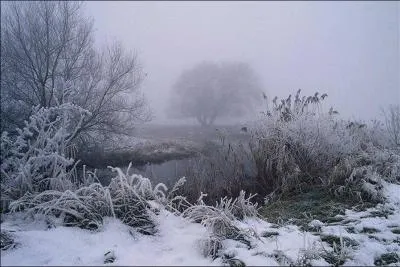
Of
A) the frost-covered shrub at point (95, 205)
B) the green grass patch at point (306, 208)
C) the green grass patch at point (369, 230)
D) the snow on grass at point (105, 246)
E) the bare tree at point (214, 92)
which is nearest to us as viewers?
the snow on grass at point (105, 246)

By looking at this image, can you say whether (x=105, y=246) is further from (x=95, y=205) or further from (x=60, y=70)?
(x=60, y=70)

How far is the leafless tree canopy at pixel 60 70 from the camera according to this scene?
12.9m

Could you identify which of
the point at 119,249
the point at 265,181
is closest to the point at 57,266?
the point at 119,249

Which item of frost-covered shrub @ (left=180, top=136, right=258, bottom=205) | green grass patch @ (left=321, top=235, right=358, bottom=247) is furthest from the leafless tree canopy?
green grass patch @ (left=321, top=235, right=358, bottom=247)

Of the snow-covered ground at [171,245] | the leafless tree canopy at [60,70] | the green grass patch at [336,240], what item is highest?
the leafless tree canopy at [60,70]

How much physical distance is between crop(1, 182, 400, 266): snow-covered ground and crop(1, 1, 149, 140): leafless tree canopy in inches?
377

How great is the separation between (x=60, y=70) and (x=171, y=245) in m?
12.5

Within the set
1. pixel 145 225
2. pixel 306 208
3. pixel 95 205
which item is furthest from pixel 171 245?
pixel 306 208

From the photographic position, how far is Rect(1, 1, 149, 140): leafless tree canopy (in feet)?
42.3

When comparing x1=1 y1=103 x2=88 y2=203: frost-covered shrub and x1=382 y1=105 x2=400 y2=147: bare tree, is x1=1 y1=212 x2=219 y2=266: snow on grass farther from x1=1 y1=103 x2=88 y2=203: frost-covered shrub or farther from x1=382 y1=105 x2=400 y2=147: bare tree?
x1=382 y1=105 x2=400 y2=147: bare tree

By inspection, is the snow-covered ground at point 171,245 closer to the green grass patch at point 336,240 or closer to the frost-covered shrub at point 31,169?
the green grass patch at point 336,240

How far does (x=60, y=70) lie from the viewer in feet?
46.1

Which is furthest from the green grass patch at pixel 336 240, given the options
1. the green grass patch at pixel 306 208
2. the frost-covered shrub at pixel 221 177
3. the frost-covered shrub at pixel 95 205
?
the frost-covered shrub at pixel 221 177

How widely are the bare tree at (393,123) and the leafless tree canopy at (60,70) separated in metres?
10.0
